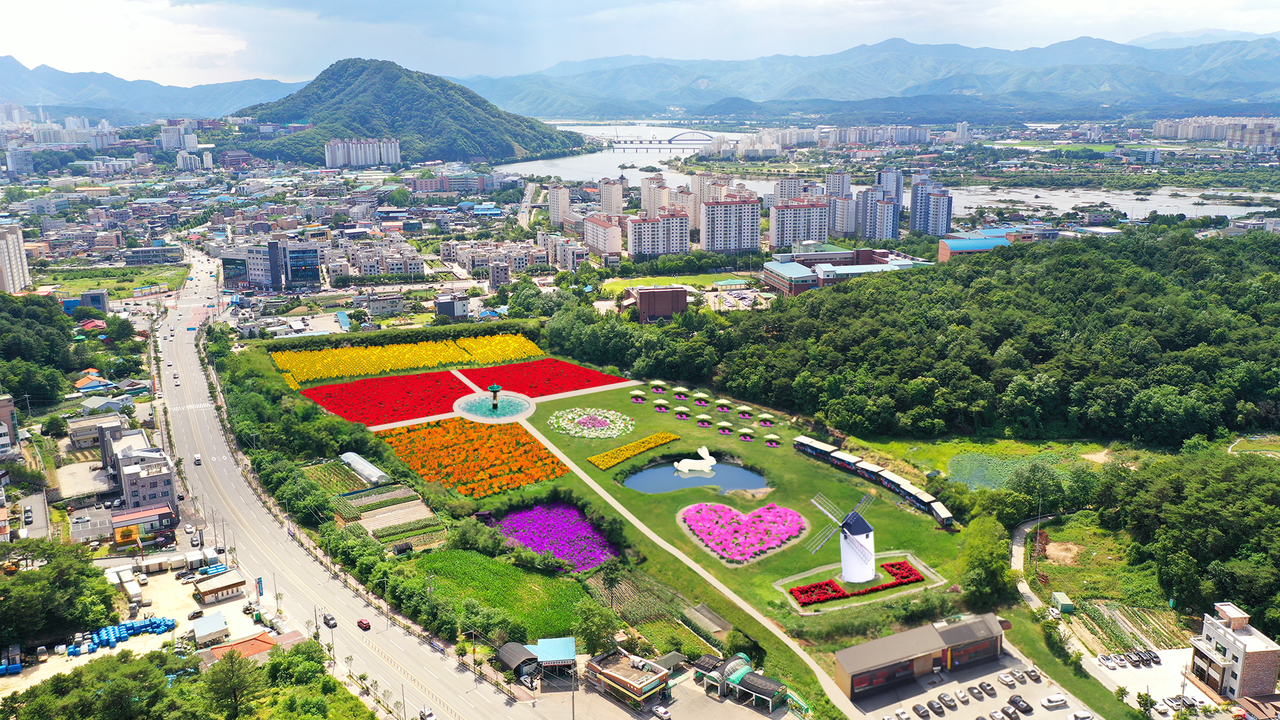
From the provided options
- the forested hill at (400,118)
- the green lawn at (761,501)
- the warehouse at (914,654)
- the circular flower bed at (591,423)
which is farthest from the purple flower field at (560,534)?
the forested hill at (400,118)

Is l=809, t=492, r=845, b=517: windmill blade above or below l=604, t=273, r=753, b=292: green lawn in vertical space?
below

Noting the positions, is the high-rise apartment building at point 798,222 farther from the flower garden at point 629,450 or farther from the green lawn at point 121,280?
the green lawn at point 121,280

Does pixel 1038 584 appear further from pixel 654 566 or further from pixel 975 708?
pixel 654 566

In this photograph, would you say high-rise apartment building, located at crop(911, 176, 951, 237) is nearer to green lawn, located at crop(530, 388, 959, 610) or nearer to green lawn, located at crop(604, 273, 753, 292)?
green lawn, located at crop(604, 273, 753, 292)

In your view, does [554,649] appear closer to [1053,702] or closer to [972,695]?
[972,695]

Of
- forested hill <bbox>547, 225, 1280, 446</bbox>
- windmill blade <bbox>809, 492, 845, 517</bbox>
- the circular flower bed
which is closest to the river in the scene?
forested hill <bbox>547, 225, 1280, 446</bbox>
